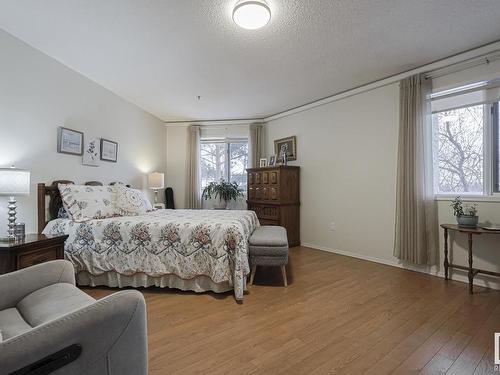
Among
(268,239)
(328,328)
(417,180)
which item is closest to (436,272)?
(417,180)

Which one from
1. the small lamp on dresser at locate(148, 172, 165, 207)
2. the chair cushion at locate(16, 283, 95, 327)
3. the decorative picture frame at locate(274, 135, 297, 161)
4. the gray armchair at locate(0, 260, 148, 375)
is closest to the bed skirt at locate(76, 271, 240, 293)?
the chair cushion at locate(16, 283, 95, 327)

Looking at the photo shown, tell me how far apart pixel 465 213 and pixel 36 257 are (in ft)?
13.6

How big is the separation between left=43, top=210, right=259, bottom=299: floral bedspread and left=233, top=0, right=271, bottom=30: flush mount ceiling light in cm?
178

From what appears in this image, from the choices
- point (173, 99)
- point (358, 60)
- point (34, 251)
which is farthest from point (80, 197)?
point (358, 60)

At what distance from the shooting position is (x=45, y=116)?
2.81m

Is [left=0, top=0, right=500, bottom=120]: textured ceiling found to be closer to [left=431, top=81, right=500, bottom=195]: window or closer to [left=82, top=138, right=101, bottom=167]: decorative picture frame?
[left=431, top=81, right=500, bottom=195]: window

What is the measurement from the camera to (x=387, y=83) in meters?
3.40

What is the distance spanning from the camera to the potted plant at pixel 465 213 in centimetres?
256

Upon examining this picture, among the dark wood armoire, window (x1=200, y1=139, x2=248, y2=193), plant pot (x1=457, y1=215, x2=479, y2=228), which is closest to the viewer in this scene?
plant pot (x1=457, y1=215, x2=479, y2=228)

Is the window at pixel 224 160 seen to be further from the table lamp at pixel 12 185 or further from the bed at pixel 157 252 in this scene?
the table lamp at pixel 12 185

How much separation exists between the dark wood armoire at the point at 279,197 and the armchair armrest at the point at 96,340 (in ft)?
11.7

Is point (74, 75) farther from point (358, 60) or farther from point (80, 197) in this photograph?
point (358, 60)

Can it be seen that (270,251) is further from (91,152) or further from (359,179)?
(91,152)

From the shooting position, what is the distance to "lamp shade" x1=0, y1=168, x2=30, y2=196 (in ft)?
6.67
